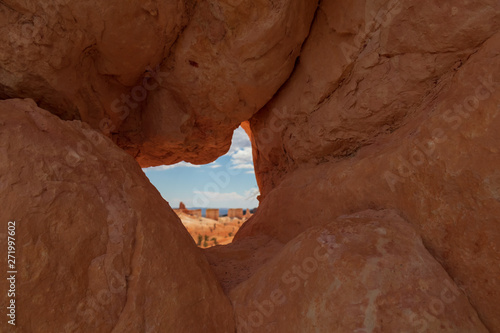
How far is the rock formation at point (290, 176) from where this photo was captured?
1.55 meters

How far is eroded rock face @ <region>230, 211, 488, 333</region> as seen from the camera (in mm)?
1527

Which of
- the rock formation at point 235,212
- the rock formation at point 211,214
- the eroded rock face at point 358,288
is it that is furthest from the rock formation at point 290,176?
the rock formation at point 235,212

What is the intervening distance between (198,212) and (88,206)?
16.7 metres

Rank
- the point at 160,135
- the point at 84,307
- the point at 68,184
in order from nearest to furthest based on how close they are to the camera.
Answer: the point at 84,307 < the point at 68,184 < the point at 160,135

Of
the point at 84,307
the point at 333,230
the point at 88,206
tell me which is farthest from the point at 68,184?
the point at 333,230

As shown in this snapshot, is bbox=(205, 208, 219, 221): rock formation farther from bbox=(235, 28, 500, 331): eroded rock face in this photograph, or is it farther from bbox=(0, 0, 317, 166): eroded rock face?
bbox=(235, 28, 500, 331): eroded rock face

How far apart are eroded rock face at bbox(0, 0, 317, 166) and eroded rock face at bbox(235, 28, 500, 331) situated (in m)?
1.35

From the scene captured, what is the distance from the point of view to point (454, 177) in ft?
5.70

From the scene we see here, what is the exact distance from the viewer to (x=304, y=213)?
2586 mm

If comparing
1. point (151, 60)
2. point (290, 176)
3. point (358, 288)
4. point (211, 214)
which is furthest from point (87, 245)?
Answer: point (211, 214)

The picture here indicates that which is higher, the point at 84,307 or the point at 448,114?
the point at 448,114

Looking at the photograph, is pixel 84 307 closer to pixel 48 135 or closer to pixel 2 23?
pixel 48 135

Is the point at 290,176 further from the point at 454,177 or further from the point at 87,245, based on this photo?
the point at 87,245

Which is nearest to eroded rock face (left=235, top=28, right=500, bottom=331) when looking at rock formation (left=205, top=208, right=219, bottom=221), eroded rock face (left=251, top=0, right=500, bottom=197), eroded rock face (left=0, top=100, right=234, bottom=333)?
eroded rock face (left=251, top=0, right=500, bottom=197)
